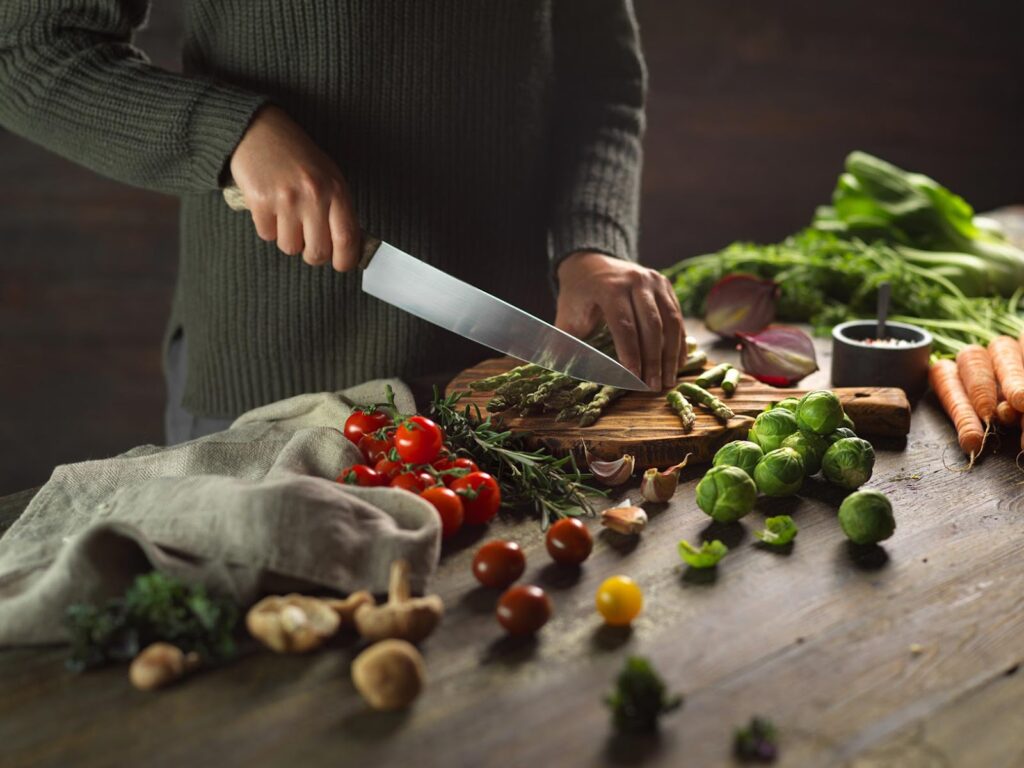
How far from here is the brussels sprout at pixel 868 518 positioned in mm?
1369

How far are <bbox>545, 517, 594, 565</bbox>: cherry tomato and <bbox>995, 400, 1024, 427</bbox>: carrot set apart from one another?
0.92 meters

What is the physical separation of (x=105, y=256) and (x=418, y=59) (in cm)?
207

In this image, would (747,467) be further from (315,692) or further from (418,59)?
(418,59)

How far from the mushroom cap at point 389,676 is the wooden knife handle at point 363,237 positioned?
2.68 ft

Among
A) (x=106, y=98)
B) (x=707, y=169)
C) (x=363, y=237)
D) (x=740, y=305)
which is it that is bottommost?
(x=707, y=169)

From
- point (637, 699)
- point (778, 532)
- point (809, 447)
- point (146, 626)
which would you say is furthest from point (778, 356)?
point (146, 626)

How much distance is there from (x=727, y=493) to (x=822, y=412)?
A: 10.5 inches

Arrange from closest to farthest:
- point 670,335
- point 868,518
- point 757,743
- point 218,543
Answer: point 757,743 < point 218,543 < point 868,518 < point 670,335

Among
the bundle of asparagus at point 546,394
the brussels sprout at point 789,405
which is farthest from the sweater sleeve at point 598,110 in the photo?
the brussels sprout at point 789,405

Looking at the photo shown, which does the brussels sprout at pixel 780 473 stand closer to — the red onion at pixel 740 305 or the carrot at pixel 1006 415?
the carrot at pixel 1006 415

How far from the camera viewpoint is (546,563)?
138 centimetres

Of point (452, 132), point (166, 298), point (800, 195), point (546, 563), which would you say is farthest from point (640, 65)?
point (800, 195)

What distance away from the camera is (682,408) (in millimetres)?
1752

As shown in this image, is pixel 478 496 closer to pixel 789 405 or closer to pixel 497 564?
pixel 497 564
